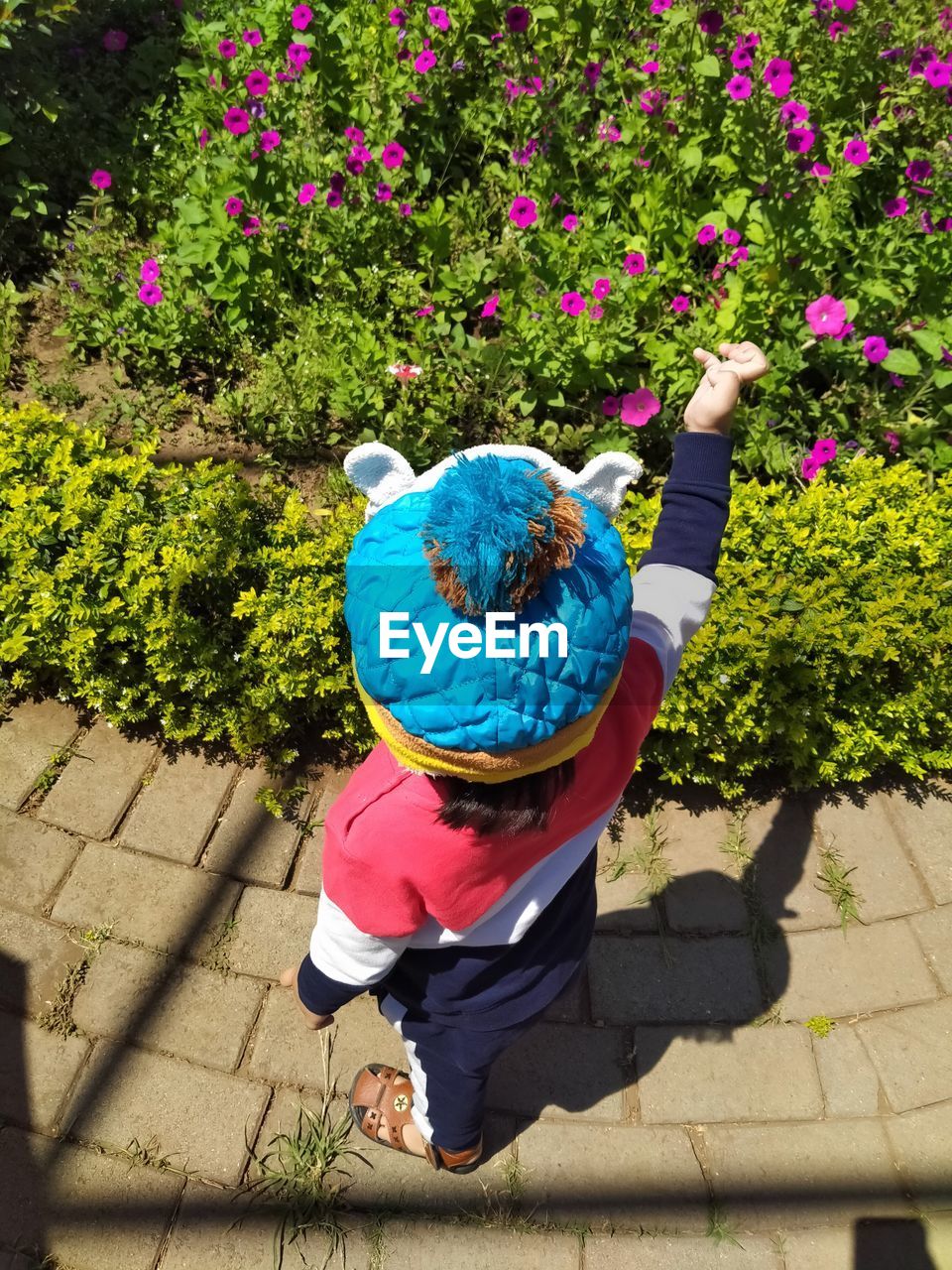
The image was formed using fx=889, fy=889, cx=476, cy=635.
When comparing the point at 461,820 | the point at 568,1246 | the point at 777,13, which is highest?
the point at 777,13

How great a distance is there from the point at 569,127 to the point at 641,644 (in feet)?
10.1

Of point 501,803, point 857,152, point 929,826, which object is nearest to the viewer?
point 501,803

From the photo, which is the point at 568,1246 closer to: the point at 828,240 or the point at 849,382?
the point at 849,382

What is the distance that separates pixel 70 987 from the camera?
7.59 ft

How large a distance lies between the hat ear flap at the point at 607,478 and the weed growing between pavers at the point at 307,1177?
5.67 ft

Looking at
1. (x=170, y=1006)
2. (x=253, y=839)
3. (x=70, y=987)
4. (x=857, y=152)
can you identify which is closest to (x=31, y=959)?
(x=70, y=987)

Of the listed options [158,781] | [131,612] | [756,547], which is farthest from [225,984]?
[756,547]

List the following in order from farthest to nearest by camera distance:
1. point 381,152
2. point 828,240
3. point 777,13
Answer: point 777,13
point 381,152
point 828,240

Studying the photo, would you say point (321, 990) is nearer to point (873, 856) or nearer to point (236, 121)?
point (873, 856)

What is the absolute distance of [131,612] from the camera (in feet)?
8.13

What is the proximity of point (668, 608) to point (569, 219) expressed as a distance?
7.62ft

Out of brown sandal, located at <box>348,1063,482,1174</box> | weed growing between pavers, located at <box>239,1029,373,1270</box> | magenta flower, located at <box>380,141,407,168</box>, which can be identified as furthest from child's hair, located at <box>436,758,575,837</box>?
magenta flower, located at <box>380,141,407,168</box>

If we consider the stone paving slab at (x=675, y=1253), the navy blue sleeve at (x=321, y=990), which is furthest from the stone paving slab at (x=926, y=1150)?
the navy blue sleeve at (x=321, y=990)

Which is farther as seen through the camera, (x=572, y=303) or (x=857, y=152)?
(x=857, y=152)
